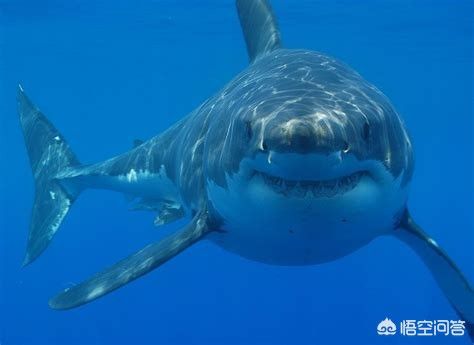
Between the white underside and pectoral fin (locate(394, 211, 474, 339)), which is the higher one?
the white underside

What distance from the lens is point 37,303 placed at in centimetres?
1608

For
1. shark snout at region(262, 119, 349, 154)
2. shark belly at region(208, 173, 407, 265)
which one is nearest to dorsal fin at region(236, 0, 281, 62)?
shark belly at region(208, 173, 407, 265)

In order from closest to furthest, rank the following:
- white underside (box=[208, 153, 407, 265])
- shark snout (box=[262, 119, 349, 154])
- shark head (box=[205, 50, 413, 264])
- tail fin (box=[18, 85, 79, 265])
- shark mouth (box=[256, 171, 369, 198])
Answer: shark snout (box=[262, 119, 349, 154]), shark head (box=[205, 50, 413, 264]), shark mouth (box=[256, 171, 369, 198]), white underside (box=[208, 153, 407, 265]), tail fin (box=[18, 85, 79, 265])

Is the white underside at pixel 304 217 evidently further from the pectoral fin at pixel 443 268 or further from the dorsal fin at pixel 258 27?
the dorsal fin at pixel 258 27

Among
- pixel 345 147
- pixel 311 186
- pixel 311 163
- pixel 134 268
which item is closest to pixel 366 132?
pixel 345 147

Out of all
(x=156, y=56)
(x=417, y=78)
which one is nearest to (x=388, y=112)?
(x=156, y=56)

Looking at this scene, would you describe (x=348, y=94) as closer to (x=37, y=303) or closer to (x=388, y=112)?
(x=388, y=112)

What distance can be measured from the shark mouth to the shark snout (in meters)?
0.26

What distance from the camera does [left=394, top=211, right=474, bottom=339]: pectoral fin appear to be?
5414mm

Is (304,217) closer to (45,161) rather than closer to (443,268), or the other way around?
(443,268)

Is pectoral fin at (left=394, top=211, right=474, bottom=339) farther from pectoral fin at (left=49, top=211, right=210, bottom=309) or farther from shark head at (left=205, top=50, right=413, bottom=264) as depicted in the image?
pectoral fin at (left=49, top=211, right=210, bottom=309)

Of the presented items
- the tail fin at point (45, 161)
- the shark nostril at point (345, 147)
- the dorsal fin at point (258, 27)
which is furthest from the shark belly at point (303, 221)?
the tail fin at point (45, 161)

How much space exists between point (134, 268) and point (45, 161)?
6221mm

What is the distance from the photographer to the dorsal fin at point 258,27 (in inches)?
298
